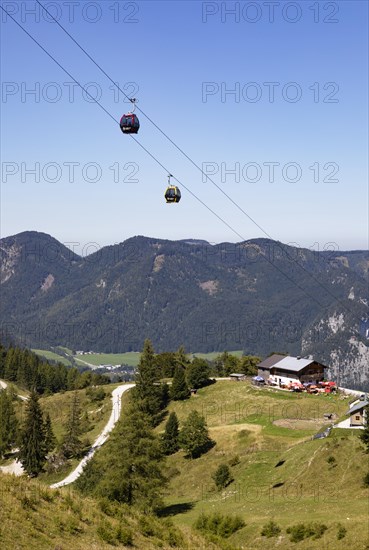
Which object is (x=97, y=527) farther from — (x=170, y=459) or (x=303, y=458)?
(x=170, y=459)

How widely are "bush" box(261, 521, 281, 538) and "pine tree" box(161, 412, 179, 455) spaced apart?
41.3 meters

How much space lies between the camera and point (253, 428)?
74.5m

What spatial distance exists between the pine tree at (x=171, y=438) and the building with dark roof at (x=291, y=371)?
28458 mm

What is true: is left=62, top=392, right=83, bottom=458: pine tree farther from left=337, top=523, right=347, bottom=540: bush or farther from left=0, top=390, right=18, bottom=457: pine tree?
left=337, top=523, right=347, bottom=540: bush

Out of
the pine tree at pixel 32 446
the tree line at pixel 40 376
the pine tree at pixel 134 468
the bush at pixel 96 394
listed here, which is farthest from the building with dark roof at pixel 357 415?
the tree line at pixel 40 376

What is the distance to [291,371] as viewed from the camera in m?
99.8

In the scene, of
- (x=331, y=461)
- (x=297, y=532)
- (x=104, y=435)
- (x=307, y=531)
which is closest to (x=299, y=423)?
(x=331, y=461)

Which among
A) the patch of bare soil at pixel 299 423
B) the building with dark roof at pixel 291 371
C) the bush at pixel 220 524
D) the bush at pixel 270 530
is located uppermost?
the building with dark roof at pixel 291 371

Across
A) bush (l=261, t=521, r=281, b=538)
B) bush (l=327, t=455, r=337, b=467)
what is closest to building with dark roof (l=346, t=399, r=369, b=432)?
bush (l=327, t=455, r=337, b=467)

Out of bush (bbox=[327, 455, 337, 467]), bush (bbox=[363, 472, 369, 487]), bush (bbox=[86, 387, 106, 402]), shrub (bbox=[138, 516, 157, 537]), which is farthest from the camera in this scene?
bush (bbox=[86, 387, 106, 402])

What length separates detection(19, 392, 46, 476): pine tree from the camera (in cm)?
8200

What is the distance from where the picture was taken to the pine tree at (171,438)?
78.3 m

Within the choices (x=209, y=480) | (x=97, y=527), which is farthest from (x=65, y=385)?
(x=97, y=527)

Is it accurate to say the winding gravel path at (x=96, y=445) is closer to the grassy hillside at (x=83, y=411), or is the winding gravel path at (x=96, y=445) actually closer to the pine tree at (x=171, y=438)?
the grassy hillside at (x=83, y=411)
